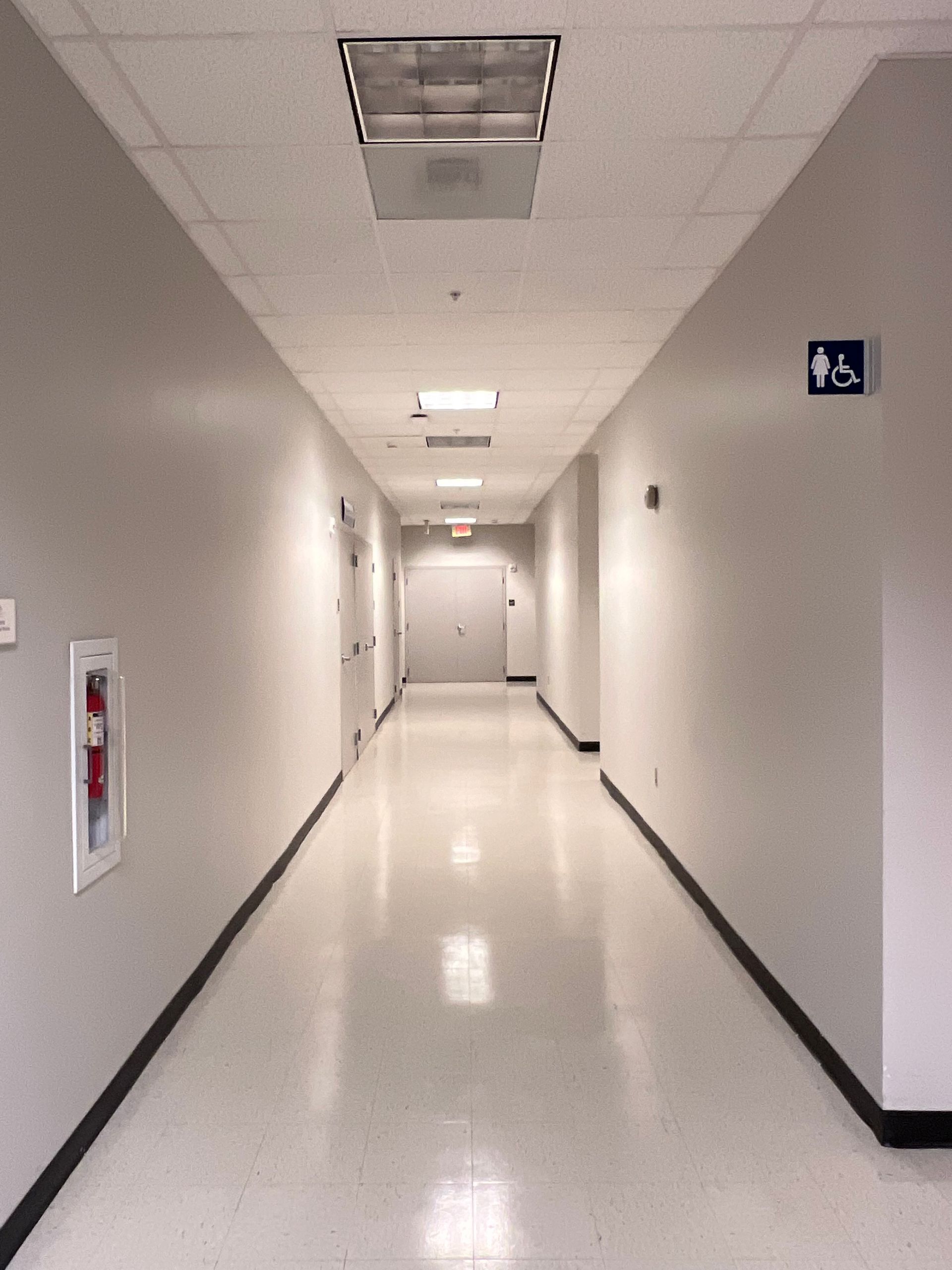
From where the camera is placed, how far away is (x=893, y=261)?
8.25ft

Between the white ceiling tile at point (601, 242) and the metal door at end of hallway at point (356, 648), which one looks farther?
the metal door at end of hallway at point (356, 648)

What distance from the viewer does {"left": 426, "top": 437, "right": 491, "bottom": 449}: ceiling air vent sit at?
8.21 m

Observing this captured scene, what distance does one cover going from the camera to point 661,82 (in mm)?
2674

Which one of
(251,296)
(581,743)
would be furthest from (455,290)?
(581,743)

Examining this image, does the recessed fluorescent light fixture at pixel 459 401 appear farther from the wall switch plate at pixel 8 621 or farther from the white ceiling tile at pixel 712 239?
the wall switch plate at pixel 8 621

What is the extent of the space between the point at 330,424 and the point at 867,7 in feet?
18.2

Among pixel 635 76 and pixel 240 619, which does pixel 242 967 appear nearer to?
pixel 240 619

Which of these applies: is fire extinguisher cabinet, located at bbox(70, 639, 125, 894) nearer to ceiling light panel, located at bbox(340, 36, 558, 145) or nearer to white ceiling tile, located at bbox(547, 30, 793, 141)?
ceiling light panel, located at bbox(340, 36, 558, 145)

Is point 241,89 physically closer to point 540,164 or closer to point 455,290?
point 540,164

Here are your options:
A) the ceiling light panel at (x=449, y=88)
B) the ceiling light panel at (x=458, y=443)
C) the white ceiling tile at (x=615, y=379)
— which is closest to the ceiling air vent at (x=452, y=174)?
the ceiling light panel at (x=449, y=88)

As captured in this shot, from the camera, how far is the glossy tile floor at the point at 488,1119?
218 centimetres

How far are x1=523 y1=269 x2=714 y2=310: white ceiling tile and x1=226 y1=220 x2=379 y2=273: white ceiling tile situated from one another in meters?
0.80

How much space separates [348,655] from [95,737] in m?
Result: 5.63

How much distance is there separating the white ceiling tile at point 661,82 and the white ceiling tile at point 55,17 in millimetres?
1290
